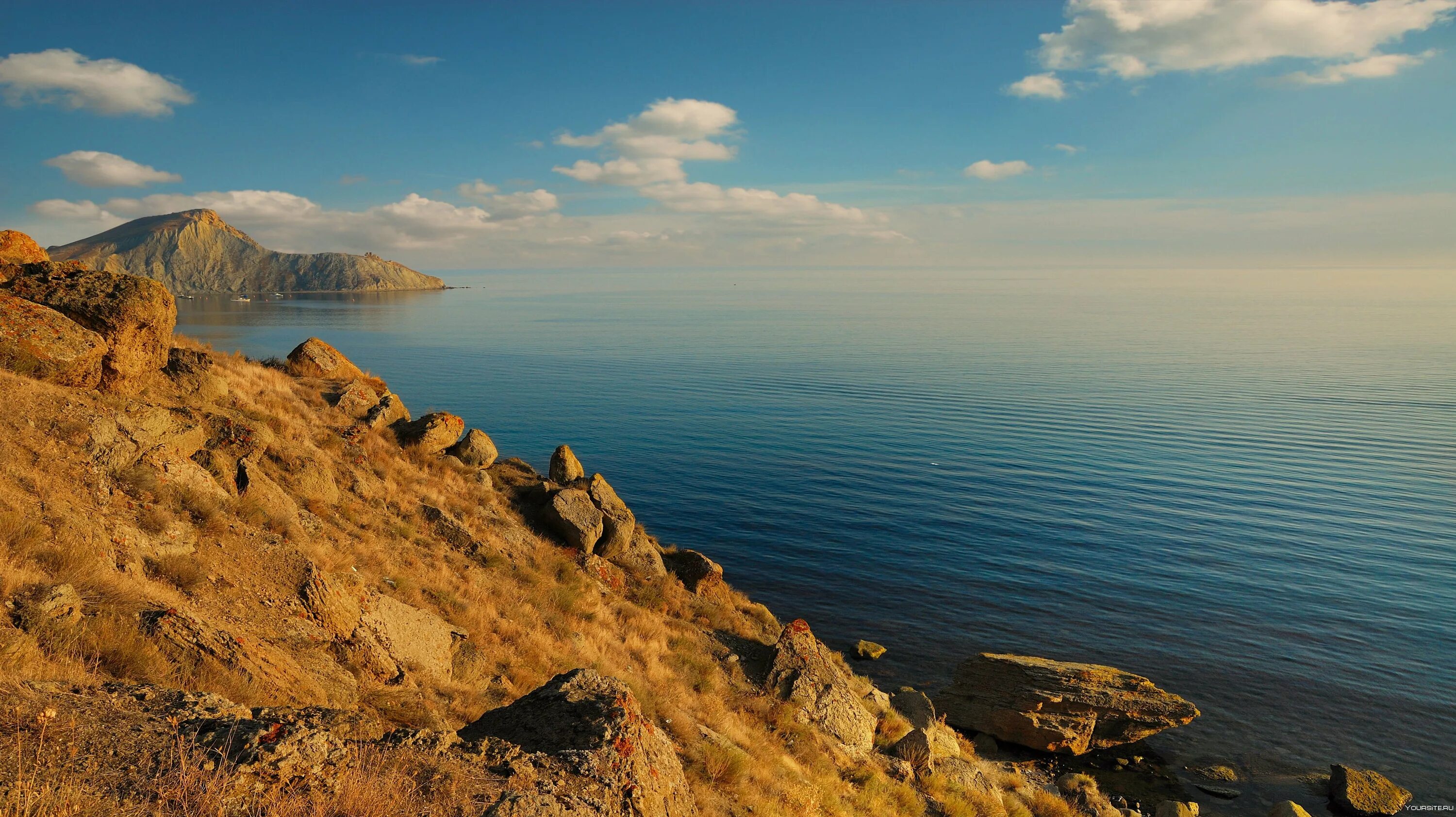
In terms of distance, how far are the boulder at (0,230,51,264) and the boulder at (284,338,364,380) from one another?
1005 centimetres

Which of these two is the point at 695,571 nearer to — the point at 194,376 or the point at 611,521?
the point at 611,521

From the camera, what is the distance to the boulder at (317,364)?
29.2 meters

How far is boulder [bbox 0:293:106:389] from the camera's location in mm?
14281

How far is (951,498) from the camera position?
43312 millimetres

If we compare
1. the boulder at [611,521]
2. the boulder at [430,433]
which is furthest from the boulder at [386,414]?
the boulder at [611,521]

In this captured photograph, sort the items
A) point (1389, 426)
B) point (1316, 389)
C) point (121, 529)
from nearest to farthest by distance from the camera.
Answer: point (121, 529) < point (1389, 426) < point (1316, 389)

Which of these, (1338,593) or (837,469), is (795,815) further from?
(837,469)

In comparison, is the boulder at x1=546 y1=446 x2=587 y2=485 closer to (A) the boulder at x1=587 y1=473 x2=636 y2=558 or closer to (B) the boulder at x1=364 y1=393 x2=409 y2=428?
(A) the boulder at x1=587 y1=473 x2=636 y2=558

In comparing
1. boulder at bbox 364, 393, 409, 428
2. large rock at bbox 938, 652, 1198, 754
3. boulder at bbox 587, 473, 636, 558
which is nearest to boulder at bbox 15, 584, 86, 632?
boulder at bbox 587, 473, 636, 558

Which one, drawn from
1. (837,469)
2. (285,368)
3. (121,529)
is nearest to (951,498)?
(837,469)

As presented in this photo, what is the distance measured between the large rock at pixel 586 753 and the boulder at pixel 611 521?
16541 millimetres

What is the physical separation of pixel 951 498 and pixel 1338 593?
714 inches

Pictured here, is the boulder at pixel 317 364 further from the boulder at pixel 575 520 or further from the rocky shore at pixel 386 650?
the boulder at pixel 575 520

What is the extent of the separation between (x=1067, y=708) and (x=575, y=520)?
1786cm
